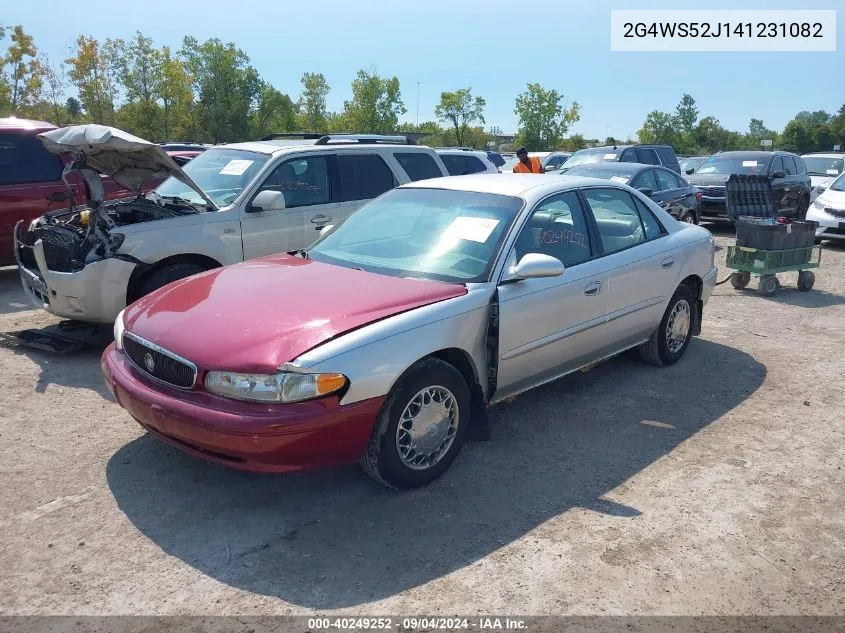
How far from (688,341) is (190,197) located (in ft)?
15.8

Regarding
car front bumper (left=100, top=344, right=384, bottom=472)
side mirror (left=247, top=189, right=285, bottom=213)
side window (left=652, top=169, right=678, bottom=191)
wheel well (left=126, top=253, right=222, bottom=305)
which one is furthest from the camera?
side window (left=652, top=169, right=678, bottom=191)

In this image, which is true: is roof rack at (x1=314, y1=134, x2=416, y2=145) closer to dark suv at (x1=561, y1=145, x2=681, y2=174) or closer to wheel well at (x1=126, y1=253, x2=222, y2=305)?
wheel well at (x1=126, y1=253, x2=222, y2=305)

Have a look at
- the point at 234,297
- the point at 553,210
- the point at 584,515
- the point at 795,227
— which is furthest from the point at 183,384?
the point at 795,227

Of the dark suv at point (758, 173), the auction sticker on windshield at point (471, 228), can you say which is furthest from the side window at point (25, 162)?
the dark suv at point (758, 173)

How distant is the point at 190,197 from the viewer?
21.9 feet

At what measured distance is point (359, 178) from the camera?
753 centimetres

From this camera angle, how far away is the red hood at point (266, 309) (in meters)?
3.40

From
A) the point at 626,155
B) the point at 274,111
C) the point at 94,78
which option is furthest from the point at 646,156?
the point at 274,111

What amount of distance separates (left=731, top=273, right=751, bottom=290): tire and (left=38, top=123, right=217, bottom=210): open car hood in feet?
22.2

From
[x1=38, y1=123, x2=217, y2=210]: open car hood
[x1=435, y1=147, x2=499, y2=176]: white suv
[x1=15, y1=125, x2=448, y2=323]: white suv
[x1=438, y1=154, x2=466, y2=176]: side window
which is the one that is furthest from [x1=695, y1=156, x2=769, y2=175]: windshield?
[x1=38, y1=123, x2=217, y2=210]: open car hood

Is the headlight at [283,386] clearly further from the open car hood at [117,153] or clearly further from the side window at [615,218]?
the open car hood at [117,153]

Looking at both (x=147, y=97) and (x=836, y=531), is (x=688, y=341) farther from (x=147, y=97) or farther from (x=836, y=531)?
(x=147, y=97)

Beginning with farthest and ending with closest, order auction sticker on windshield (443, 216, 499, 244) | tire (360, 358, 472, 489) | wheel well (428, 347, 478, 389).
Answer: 1. auction sticker on windshield (443, 216, 499, 244)
2. wheel well (428, 347, 478, 389)
3. tire (360, 358, 472, 489)

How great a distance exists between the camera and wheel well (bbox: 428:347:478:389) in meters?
3.94
